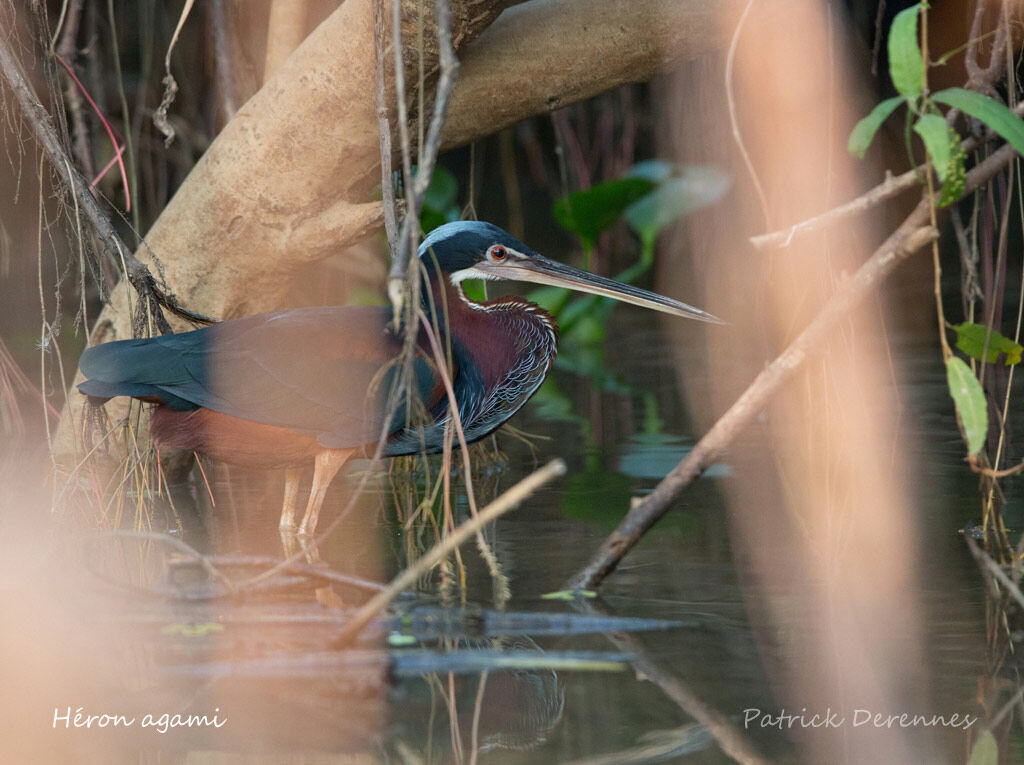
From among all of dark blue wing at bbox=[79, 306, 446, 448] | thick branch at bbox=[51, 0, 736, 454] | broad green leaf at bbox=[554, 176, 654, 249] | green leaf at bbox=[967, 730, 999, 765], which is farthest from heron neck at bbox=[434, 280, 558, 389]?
broad green leaf at bbox=[554, 176, 654, 249]

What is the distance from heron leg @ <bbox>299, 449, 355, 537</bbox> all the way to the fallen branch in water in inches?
41.7

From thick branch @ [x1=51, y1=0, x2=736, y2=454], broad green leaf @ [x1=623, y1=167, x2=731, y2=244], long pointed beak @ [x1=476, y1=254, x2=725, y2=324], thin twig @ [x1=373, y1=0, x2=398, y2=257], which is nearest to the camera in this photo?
thin twig @ [x1=373, y1=0, x2=398, y2=257]

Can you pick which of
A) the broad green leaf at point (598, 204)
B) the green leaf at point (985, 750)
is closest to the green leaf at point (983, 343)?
the green leaf at point (985, 750)

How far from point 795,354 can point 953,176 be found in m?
0.43

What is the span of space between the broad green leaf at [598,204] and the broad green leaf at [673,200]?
163mm

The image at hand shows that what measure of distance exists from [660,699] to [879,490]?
1.60 m

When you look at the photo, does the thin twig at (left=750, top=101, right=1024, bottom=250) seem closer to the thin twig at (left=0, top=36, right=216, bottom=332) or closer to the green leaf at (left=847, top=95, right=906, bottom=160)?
the green leaf at (left=847, top=95, right=906, bottom=160)

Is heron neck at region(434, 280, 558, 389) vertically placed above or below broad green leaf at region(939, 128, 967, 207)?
below

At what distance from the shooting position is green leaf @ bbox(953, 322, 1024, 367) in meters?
2.65

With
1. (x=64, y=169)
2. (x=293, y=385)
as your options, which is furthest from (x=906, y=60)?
(x=64, y=169)

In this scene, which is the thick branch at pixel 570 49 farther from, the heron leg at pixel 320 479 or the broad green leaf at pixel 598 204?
the broad green leaf at pixel 598 204

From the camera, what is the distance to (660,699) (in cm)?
211

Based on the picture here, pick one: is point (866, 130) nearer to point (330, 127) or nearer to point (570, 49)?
point (570, 49)

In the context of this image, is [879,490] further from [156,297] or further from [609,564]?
[156,297]
